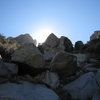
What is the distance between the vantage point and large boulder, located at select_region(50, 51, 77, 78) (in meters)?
12.2

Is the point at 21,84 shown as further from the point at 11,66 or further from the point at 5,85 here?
the point at 11,66

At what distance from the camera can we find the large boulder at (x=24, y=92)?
7642mm

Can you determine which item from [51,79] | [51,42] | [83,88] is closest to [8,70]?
[51,79]

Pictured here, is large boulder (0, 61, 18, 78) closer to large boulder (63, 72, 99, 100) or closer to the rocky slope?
the rocky slope

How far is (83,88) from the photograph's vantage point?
10156 mm

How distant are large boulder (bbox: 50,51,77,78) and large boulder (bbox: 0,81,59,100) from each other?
2.68 metres

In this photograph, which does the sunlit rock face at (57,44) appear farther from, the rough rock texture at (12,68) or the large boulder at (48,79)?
the rough rock texture at (12,68)

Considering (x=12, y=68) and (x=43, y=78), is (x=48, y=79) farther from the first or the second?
(x=12, y=68)

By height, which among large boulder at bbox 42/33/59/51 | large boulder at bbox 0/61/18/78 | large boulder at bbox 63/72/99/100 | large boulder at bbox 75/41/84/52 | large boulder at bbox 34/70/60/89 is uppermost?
large boulder at bbox 42/33/59/51

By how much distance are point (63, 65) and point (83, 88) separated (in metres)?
2.36

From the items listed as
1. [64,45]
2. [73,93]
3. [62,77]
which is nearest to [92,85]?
[73,93]

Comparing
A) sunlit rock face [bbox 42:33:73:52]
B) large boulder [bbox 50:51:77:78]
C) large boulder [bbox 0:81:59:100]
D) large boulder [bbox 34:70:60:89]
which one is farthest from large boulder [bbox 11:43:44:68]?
sunlit rock face [bbox 42:33:73:52]

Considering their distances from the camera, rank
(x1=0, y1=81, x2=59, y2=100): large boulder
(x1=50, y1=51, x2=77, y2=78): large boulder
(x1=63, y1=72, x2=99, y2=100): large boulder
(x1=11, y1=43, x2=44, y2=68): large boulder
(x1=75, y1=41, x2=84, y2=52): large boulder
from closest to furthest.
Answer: (x1=0, y1=81, x2=59, y2=100): large boulder → (x1=63, y1=72, x2=99, y2=100): large boulder → (x1=11, y1=43, x2=44, y2=68): large boulder → (x1=50, y1=51, x2=77, y2=78): large boulder → (x1=75, y1=41, x2=84, y2=52): large boulder

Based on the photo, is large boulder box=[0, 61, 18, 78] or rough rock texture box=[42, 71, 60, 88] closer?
large boulder box=[0, 61, 18, 78]
